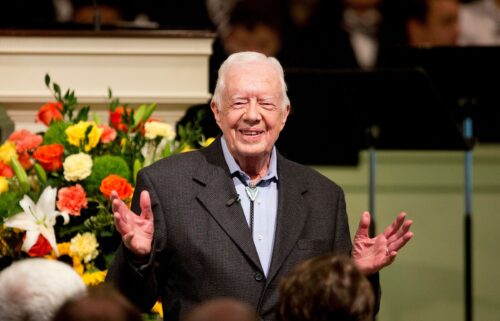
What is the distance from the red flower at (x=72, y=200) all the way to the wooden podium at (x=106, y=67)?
0.65 meters

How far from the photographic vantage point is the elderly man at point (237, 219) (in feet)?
9.03

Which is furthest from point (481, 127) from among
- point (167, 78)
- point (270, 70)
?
point (270, 70)

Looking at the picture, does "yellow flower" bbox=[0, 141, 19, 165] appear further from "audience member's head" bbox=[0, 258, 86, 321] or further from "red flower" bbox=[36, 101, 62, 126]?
"audience member's head" bbox=[0, 258, 86, 321]

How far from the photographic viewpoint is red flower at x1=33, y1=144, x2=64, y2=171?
11.1ft

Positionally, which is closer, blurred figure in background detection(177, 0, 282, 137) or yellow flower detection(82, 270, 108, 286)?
yellow flower detection(82, 270, 108, 286)

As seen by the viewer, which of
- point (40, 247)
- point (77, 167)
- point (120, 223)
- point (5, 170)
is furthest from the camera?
point (5, 170)

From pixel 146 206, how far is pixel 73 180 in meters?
0.77

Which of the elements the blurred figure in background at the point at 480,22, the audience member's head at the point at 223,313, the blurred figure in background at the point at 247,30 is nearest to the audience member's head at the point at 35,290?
the audience member's head at the point at 223,313

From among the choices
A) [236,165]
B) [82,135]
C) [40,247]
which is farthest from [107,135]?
[236,165]

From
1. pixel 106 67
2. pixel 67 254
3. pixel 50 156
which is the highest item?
pixel 106 67

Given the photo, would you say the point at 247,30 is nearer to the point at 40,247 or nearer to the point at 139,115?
the point at 139,115

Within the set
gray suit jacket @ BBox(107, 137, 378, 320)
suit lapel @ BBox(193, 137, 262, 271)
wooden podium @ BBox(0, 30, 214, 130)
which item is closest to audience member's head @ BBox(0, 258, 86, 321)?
gray suit jacket @ BBox(107, 137, 378, 320)

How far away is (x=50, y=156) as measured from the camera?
338 centimetres

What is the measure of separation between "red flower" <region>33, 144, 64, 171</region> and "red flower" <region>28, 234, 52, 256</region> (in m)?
0.27
